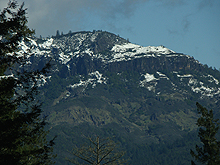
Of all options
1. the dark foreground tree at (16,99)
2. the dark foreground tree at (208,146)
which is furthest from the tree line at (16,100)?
the dark foreground tree at (208,146)

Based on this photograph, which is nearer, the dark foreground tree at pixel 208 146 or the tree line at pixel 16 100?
the tree line at pixel 16 100

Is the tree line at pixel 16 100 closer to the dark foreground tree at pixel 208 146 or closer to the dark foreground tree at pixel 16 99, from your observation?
the dark foreground tree at pixel 16 99

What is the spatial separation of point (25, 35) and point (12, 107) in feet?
19.8

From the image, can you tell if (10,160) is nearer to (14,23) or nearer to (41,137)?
(41,137)

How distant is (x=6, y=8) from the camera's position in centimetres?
3084

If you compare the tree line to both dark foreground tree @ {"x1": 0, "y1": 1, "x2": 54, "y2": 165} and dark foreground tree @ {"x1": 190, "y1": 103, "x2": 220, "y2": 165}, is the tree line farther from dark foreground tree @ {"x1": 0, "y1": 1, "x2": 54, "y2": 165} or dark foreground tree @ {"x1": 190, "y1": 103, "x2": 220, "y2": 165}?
dark foreground tree @ {"x1": 190, "y1": 103, "x2": 220, "y2": 165}

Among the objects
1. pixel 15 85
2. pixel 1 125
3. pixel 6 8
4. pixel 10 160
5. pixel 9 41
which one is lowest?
pixel 10 160

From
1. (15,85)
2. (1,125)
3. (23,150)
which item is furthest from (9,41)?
(23,150)

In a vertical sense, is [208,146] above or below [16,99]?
above

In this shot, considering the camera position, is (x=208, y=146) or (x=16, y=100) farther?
(x=208, y=146)

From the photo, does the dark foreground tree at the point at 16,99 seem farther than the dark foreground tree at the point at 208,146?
No

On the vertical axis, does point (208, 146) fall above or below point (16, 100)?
above

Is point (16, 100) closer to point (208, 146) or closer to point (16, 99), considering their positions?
point (16, 99)

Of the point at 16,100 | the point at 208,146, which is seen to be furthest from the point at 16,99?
the point at 208,146
